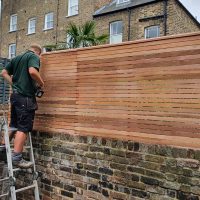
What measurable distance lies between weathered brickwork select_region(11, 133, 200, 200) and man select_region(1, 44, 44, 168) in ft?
1.79

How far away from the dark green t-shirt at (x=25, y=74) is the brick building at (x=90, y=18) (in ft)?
48.2

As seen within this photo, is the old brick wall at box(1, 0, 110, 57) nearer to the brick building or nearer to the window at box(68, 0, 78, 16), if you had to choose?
the brick building

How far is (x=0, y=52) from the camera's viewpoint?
30.8 metres

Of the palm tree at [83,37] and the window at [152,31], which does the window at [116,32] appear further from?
the palm tree at [83,37]

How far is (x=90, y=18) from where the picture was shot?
887 inches

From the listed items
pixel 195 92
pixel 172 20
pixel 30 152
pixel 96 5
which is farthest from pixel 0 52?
pixel 195 92

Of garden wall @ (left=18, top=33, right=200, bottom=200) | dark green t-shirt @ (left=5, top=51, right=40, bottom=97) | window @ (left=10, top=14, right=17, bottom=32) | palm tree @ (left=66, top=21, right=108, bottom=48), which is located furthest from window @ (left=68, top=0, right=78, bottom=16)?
dark green t-shirt @ (left=5, top=51, right=40, bottom=97)

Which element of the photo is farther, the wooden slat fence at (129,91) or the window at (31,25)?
the window at (31,25)

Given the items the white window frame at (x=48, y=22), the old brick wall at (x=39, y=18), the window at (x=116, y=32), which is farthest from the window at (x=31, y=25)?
the window at (x=116, y=32)

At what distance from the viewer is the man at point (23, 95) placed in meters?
4.84

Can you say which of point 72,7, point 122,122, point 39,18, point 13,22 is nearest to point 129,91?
point 122,122

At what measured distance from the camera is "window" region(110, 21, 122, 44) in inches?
823

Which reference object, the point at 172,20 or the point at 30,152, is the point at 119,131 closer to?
the point at 30,152

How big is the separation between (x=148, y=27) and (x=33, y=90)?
1564cm
